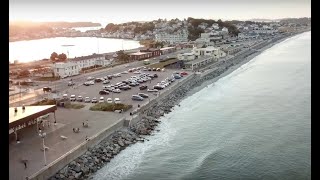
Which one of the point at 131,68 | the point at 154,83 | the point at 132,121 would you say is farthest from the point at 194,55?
the point at 132,121

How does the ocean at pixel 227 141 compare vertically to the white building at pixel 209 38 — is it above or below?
below

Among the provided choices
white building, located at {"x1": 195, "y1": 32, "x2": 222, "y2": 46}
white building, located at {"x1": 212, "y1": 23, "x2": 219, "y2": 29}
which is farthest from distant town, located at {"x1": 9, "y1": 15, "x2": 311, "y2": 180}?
white building, located at {"x1": 212, "y1": 23, "x2": 219, "y2": 29}

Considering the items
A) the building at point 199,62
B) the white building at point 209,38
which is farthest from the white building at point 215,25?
the building at point 199,62

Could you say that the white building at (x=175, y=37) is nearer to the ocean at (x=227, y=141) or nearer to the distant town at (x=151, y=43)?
the distant town at (x=151, y=43)

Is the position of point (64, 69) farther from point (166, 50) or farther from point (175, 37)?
point (175, 37)

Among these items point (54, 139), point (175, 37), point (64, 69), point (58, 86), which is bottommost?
point (54, 139)

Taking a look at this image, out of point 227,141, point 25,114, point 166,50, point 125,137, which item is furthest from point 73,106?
point 166,50

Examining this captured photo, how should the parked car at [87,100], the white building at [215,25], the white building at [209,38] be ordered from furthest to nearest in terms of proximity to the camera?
the white building at [215,25] < the white building at [209,38] < the parked car at [87,100]
